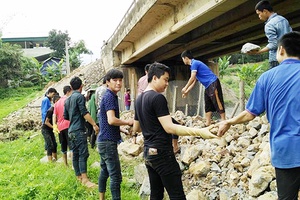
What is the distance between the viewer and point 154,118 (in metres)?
2.67

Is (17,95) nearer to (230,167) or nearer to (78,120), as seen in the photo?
(78,120)

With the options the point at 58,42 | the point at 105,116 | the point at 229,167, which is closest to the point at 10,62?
the point at 58,42

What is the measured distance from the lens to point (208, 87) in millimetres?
5719

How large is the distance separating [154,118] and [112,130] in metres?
1.04

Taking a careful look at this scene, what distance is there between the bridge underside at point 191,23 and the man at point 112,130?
Result: 7.62ft

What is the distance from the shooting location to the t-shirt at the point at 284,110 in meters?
2.04

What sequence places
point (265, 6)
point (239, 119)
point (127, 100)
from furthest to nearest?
1. point (127, 100)
2. point (265, 6)
3. point (239, 119)

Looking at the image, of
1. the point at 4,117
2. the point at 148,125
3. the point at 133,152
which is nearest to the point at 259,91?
the point at 148,125

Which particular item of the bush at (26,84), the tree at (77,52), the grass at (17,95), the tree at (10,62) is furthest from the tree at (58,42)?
the tree at (10,62)

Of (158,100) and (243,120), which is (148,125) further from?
(243,120)

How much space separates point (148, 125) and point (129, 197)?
1.90m

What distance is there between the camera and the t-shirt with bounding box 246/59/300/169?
6.71 feet

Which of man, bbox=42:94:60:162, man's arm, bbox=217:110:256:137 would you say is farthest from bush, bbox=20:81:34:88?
man's arm, bbox=217:110:256:137

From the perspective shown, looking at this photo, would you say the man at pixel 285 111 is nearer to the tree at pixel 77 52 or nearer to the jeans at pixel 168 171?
the jeans at pixel 168 171
